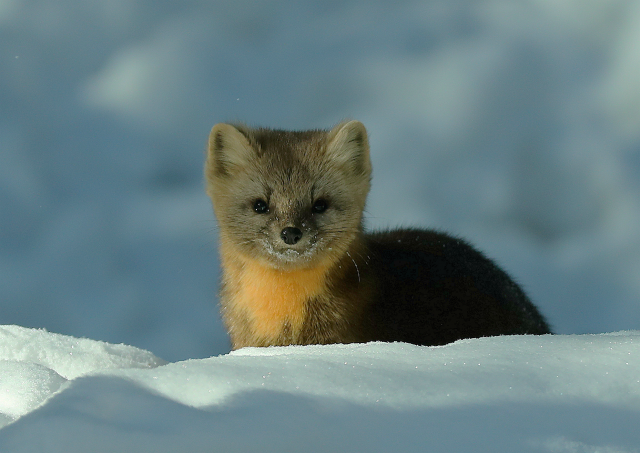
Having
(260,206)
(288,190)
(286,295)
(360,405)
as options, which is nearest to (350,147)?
(288,190)

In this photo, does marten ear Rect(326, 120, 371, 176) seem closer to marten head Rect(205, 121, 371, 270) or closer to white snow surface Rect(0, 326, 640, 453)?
marten head Rect(205, 121, 371, 270)

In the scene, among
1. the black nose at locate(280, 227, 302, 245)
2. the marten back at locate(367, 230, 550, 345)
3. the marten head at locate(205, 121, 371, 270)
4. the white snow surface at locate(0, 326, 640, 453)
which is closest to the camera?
the white snow surface at locate(0, 326, 640, 453)

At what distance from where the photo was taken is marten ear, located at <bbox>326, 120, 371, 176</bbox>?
4.02 m

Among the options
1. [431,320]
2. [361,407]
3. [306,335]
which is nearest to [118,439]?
[361,407]

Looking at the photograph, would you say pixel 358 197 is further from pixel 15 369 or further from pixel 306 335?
pixel 15 369

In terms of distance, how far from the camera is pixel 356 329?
12.7 feet

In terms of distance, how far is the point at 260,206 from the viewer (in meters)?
3.90

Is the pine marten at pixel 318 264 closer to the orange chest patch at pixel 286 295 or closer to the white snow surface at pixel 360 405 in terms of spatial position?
the orange chest patch at pixel 286 295

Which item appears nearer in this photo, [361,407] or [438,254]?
[361,407]

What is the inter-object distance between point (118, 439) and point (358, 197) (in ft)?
8.62

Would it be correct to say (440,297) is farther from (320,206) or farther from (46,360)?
(46,360)

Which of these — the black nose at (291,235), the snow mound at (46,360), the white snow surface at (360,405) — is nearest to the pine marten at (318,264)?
the black nose at (291,235)

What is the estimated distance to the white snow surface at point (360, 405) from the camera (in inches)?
68.6

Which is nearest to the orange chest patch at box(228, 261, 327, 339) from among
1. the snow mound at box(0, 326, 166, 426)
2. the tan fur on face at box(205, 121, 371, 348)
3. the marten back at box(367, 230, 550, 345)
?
the tan fur on face at box(205, 121, 371, 348)
